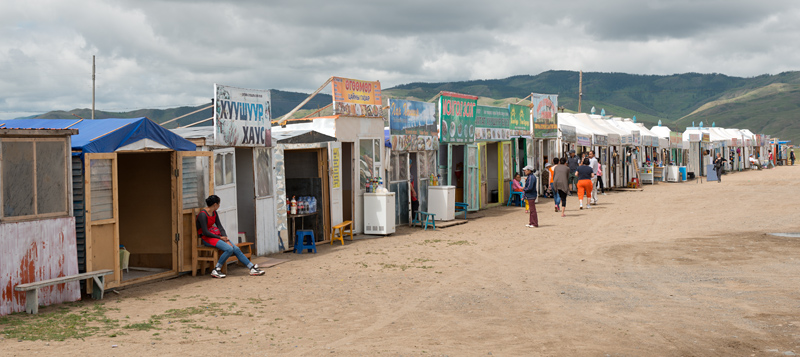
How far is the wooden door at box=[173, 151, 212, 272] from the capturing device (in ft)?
36.3

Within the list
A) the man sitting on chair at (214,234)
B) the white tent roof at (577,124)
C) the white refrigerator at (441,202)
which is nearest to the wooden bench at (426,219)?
the white refrigerator at (441,202)

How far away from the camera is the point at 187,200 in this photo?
1136 cm

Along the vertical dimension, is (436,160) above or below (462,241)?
above

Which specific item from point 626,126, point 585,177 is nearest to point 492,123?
point 585,177

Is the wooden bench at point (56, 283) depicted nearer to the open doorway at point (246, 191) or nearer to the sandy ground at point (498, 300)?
the sandy ground at point (498, 300)

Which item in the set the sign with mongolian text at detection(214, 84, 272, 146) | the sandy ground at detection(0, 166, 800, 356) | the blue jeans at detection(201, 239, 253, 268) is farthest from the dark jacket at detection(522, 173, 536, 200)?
the blue jeans at detection(201, 239, 253, 268)

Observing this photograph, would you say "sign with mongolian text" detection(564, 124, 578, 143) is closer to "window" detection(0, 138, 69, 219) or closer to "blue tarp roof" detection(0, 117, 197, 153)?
"blue tarp roof" detection(0, 117, 197, 153)

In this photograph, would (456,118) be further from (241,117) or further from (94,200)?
(94,200)

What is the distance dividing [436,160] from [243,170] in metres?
7.84

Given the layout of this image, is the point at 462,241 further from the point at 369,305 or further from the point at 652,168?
the point at 652,168

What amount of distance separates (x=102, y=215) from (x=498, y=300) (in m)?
5.41

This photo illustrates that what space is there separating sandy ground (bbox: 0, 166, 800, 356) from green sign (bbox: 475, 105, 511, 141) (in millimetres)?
7318

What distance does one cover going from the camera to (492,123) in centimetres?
2400

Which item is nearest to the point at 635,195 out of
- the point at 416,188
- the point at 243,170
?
the point at 416,188
